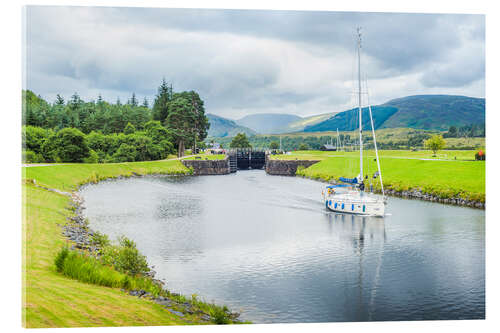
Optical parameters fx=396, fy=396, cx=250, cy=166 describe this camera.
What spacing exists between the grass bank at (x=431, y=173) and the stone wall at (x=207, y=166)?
55.8 ft

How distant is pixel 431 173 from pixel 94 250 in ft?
75.7

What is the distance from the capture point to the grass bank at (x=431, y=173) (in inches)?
768

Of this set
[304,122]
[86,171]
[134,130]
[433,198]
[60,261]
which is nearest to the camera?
[60,261]

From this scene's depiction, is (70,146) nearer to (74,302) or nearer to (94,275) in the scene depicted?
(94,275)

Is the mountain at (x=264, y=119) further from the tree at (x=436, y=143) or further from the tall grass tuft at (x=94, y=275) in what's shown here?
the tall grass tuft at (x=94, y=275)

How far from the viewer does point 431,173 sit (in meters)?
27.6

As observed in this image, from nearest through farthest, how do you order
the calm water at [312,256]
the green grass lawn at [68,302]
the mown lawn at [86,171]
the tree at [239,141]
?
the green grass lawn at [68,302] → the calm water at [312,256] → the mown lawn at [86,171] → the tree at [239,141]

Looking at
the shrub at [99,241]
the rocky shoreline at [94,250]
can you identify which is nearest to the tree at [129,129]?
the rocky shoreline at [94,250]

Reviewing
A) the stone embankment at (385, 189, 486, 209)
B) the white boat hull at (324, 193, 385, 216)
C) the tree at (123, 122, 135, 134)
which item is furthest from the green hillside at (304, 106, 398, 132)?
the tree at (123, 122, 135, 134)

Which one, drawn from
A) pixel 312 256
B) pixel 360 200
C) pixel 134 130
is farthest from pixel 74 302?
pixel 134 130

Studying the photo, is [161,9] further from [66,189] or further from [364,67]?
[66,189]

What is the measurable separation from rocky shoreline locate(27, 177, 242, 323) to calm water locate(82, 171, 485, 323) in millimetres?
455

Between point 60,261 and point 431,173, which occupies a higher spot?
point 431,173

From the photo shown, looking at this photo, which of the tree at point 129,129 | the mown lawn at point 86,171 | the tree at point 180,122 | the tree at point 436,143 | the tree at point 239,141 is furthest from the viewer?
the tree at point 239,141
